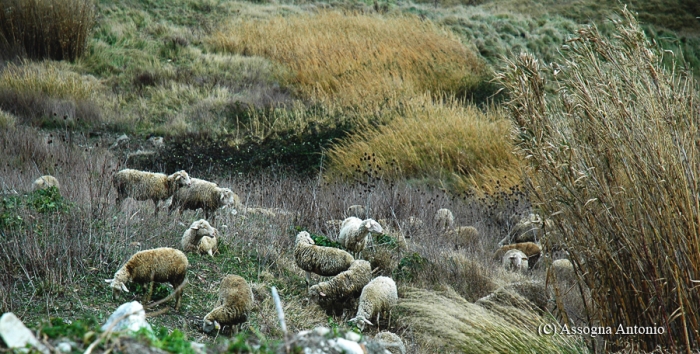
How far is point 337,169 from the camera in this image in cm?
1111

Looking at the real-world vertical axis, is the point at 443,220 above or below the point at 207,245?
below

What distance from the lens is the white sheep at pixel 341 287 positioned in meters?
4.98

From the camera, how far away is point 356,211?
7.36m

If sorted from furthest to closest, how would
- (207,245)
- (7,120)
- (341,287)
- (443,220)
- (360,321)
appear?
(7,120), (443,220), (207,245), (341,287), (360,321)

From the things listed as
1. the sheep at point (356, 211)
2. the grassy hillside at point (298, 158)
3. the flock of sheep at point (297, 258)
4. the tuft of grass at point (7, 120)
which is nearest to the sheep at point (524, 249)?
the flock of sheep at point (297, 258)

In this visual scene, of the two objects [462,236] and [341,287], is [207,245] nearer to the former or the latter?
[341,287]

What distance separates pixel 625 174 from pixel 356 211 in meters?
3.97

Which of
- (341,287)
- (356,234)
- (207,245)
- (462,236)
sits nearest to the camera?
(341,287)

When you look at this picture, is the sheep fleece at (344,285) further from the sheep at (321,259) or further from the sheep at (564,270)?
the sheep at (564,270)

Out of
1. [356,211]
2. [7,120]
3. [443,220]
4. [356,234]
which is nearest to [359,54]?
[7,120]

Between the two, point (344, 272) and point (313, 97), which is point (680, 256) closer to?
point (344, 272)

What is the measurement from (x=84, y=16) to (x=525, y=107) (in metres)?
14.7

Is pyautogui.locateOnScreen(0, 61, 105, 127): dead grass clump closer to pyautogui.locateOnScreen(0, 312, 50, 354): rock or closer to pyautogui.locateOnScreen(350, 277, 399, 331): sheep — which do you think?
pyautogui.locateOnScreen(350, 277, 399, 331): sheep

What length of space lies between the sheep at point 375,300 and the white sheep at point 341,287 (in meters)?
0.11
